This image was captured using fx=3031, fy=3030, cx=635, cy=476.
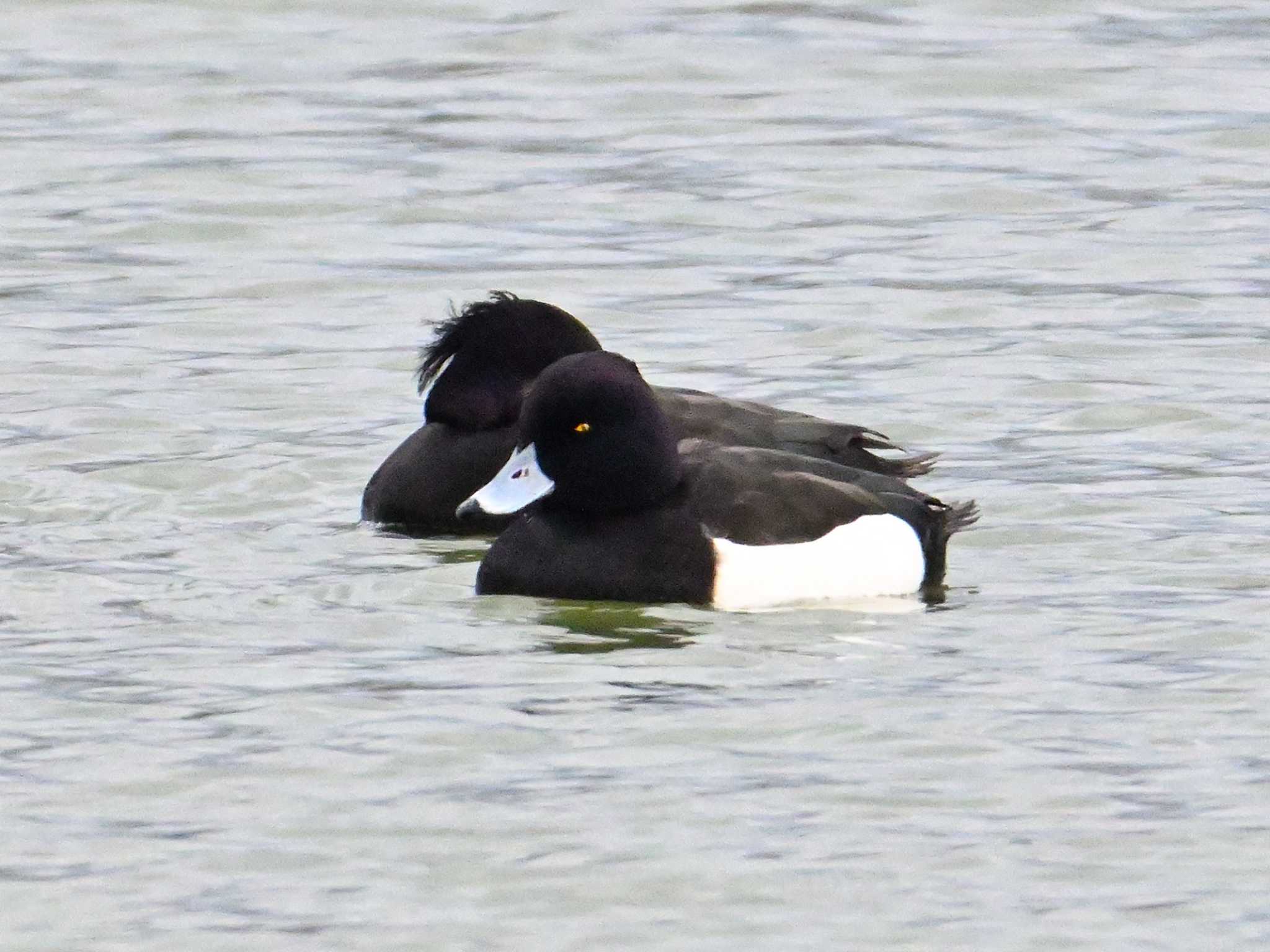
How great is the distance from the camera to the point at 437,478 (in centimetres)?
1081

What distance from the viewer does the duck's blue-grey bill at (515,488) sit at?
31.8ft

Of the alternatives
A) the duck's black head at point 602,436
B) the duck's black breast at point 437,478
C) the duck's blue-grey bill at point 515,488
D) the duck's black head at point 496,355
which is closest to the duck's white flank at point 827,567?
the duck's black head at point 602,436

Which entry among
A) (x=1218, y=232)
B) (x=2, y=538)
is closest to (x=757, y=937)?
(x=2, y=538)

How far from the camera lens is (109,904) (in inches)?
270

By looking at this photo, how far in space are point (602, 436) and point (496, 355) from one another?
163cm

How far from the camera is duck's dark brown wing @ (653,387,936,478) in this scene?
1027 centimetres

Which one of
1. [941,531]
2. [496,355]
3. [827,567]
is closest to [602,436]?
[827,567]

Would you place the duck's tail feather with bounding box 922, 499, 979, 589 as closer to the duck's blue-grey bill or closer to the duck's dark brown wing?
the duck's dark brown wing

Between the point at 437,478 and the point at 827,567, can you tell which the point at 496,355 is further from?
the point at 827,567

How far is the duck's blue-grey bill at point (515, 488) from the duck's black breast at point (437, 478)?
87cm

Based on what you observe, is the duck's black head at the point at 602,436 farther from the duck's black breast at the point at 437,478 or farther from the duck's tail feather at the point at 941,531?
the duck's black breast at the point at 437,478

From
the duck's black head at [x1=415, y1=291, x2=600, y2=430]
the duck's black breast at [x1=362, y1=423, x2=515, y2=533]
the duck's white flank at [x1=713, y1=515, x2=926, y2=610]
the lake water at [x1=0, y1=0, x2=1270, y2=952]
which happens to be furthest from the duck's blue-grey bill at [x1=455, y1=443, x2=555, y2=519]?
the duck's black head at [x1=415, y1=291, x2=600, y2=430]

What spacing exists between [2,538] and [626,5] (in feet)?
40.4

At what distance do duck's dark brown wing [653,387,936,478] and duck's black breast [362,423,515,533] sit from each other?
770 mm
